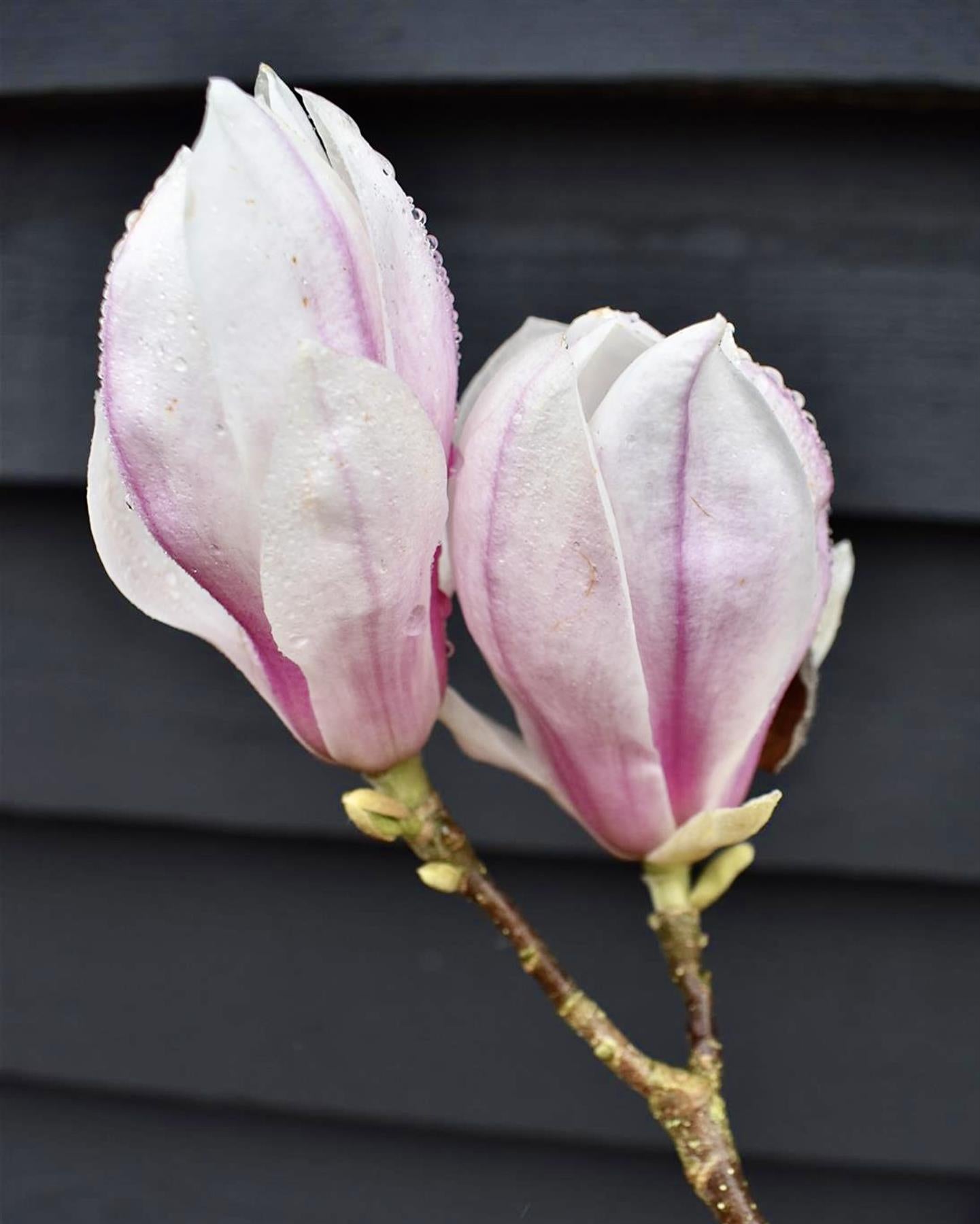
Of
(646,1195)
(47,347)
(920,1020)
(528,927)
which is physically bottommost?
(646,1195)

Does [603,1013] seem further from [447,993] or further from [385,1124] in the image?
[385,1124]

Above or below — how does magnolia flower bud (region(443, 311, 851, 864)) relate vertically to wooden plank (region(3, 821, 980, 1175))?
above

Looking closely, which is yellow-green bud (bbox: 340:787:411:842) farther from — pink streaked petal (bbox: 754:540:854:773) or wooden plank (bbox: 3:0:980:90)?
wooden plank (bbox: 3:0:980:90)

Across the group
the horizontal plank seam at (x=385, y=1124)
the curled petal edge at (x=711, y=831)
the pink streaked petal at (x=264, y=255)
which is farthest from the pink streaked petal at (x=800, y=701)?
the horizontal plank seam at (x=385, y=1124)

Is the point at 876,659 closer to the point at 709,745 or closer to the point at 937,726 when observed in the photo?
the point at 937,726

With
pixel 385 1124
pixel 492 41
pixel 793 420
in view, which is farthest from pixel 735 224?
pixel 385 1124

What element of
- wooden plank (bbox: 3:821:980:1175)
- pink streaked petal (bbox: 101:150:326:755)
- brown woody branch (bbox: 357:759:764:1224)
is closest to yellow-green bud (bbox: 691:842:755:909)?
brown woody branch (bbox: 357:759:764:1224)

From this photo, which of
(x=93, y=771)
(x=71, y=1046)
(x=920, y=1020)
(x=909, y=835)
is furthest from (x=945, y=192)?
(x=71, y=1046)
